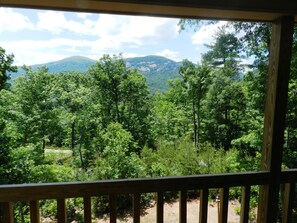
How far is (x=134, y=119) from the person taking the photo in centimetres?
1163

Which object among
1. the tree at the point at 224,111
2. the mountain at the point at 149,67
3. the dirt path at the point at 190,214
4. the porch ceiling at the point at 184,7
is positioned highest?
the mountain at the point at 149,67

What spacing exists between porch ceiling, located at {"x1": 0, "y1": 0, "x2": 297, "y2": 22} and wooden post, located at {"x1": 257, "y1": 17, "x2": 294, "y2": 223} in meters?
0.11

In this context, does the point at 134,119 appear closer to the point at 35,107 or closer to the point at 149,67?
the point at 149,67

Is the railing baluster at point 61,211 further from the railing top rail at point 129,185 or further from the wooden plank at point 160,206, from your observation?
the wooden plank at point 160,206

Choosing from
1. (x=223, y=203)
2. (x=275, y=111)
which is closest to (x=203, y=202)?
(x=223, y=203)

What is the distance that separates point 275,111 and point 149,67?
7.77 meters

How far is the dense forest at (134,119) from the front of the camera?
7.15 m

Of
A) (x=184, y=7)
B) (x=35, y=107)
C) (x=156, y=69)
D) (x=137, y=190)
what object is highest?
(x=156, y=69)

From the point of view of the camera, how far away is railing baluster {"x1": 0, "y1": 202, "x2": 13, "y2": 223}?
124cm

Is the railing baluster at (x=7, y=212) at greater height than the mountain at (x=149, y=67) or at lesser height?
lesser

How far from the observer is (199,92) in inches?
429

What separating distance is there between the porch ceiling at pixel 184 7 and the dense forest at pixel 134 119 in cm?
523

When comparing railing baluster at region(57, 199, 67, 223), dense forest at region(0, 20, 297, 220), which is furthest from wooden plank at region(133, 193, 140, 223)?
dense forest at region(0, 20, 297, 220)

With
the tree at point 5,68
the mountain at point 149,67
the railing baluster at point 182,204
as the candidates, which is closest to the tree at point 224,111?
the mountain at point 149,67
